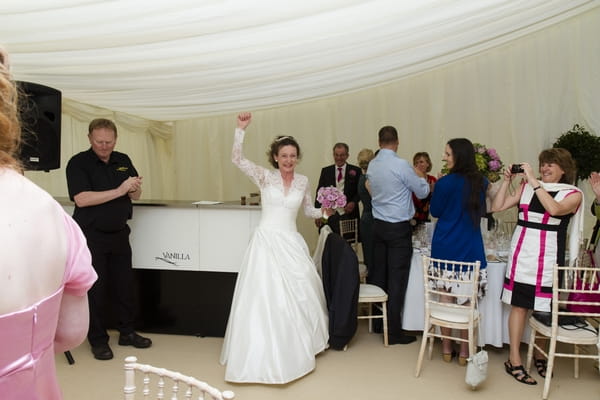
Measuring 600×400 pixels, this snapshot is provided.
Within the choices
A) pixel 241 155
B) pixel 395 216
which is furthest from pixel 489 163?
pixel 241 155

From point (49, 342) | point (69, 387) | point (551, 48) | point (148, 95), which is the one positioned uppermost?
point (551, 48)

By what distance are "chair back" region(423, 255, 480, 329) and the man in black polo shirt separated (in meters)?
2.33

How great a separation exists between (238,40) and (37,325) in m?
2.68

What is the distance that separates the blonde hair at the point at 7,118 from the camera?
84cm

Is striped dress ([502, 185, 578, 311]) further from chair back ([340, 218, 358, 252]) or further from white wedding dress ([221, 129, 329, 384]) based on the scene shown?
chair back ([340, 218, 358, 252])

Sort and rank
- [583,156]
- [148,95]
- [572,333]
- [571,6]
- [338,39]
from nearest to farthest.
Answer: [572,333] < [338,39] < [571,6] < [583,156] < [148,95]

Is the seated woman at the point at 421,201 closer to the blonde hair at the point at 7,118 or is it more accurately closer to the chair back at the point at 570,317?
the chair back at the point at 570,317

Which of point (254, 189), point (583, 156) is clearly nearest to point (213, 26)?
point (583, 156)

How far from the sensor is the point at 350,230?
5453 millimetres

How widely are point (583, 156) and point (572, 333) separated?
213 centimetres

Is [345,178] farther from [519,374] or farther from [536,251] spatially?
[519,374]

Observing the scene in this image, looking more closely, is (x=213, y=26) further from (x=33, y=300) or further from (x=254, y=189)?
(x=254, y=189)

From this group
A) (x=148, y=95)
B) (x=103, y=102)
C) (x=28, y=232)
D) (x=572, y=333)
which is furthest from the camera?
(x=103, y=102)

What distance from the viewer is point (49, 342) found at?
3.21 ft
